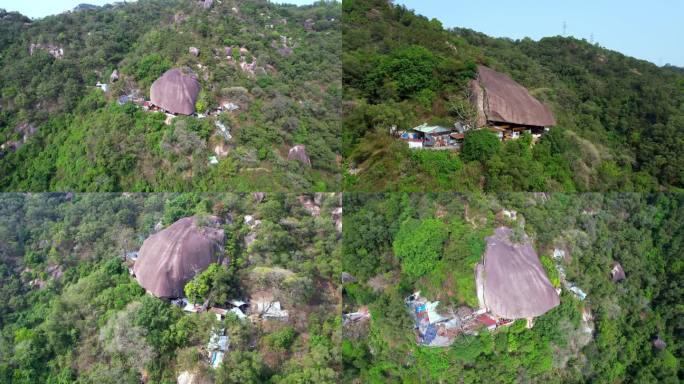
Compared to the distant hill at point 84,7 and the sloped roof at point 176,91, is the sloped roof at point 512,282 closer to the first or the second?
the sloped roof at point 176,91

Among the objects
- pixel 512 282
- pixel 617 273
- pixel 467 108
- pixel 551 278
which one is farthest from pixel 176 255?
pixel 617 273

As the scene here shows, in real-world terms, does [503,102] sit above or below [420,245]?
above

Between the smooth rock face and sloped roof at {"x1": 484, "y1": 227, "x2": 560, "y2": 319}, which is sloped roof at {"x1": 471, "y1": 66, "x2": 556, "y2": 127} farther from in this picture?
the smooth rock face

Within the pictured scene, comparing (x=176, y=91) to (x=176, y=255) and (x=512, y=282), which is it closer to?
(x=176, y=255)

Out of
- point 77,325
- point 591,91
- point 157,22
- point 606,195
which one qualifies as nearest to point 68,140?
point 157,22

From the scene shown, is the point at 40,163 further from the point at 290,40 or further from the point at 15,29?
the point at 290,40

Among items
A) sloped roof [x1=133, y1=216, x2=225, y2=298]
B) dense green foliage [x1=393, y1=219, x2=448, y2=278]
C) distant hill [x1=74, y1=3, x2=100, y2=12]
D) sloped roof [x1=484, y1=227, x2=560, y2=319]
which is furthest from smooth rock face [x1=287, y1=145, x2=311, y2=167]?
distant hill [x1=74, y1=3, x2=100, y2=12]
